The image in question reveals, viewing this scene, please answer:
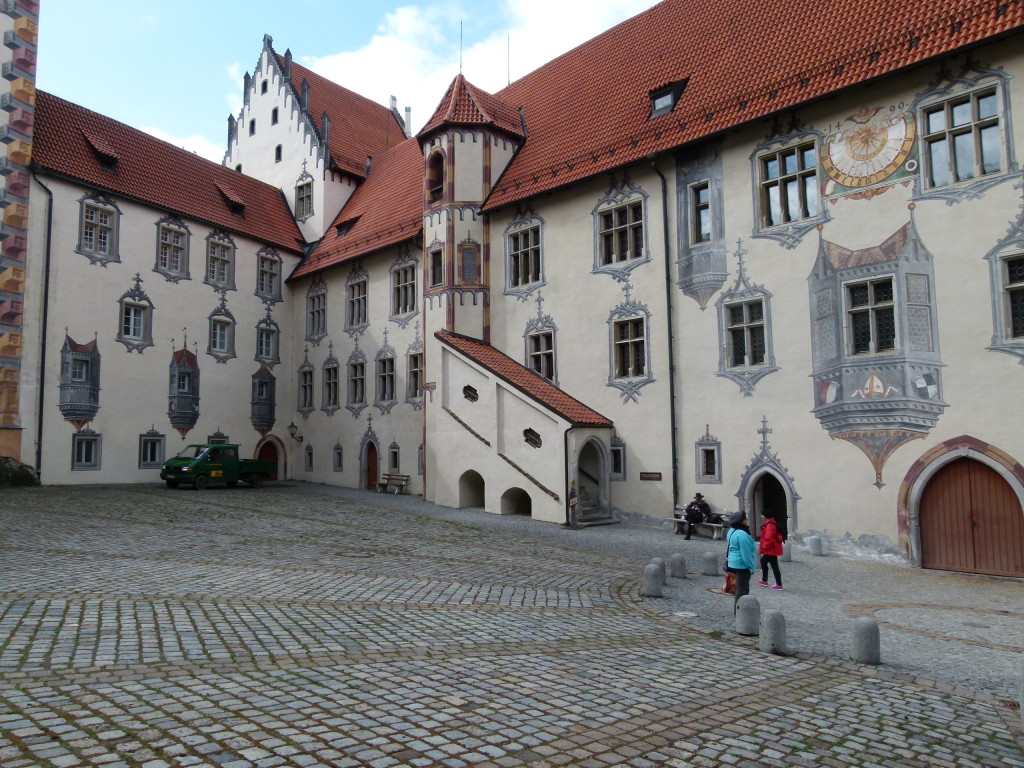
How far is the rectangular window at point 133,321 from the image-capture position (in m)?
26.2

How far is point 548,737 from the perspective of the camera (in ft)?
16.7

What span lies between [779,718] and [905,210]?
12.8 m

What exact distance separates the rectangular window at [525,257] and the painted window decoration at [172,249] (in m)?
13.1

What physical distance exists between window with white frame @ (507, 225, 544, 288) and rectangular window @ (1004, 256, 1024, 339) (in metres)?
12.3

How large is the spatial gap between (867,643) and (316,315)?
2758 centimetres

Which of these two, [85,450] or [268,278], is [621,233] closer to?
[268,278]

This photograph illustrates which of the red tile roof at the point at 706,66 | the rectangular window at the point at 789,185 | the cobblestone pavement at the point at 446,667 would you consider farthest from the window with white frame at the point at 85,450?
the rectangular window at the point at 789,185

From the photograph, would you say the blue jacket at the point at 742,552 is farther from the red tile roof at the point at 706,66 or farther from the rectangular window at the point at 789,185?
the red tile roof at the point at 706,66

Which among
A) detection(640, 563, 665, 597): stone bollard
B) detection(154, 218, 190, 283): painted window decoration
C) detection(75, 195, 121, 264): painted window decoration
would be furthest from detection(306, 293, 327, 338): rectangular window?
detection(640, 563, 665, 597): stone bollard

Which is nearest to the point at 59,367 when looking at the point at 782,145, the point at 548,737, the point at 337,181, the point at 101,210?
the point at 101,210

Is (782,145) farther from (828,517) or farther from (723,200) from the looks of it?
(828,517)

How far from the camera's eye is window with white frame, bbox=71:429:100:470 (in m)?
24.4

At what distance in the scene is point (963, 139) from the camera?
48.0 ft

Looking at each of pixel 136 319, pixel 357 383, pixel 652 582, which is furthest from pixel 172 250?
pixel 652 582
